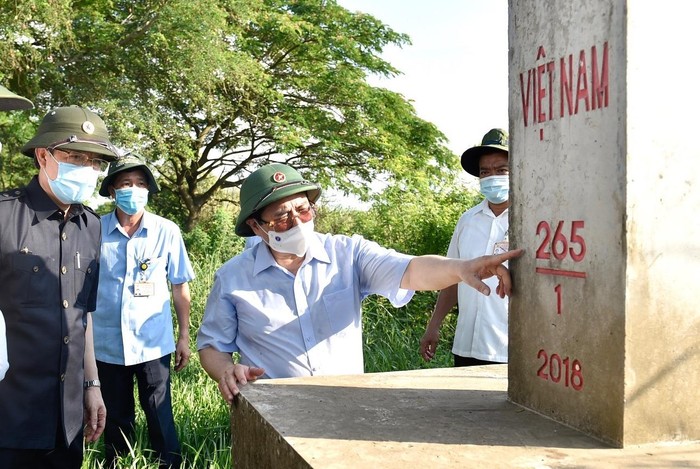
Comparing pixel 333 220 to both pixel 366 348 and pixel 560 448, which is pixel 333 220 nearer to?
pixel 366 348

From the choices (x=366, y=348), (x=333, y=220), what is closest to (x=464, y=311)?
(x=366, y=348)

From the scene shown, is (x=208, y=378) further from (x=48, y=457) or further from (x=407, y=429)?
(x=407, y=429)

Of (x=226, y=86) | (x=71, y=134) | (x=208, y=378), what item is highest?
(x=226, y=86)

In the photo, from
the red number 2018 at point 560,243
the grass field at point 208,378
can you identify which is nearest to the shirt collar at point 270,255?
the red number 2018 at point 560,243

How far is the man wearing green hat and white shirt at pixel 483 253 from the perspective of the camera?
13.0 ft

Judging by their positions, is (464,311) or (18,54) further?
(18,54)

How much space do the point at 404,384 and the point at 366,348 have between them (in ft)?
14.7

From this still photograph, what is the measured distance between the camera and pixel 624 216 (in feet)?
5.70

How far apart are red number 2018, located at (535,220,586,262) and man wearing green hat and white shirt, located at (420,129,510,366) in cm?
193

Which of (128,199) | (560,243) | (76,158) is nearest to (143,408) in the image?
(128,199)

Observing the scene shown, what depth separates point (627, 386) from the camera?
1772 mm

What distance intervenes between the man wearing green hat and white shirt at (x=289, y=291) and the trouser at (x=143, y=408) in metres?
1.74

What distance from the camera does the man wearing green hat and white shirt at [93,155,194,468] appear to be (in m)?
4.49

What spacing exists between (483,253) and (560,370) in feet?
7.02
